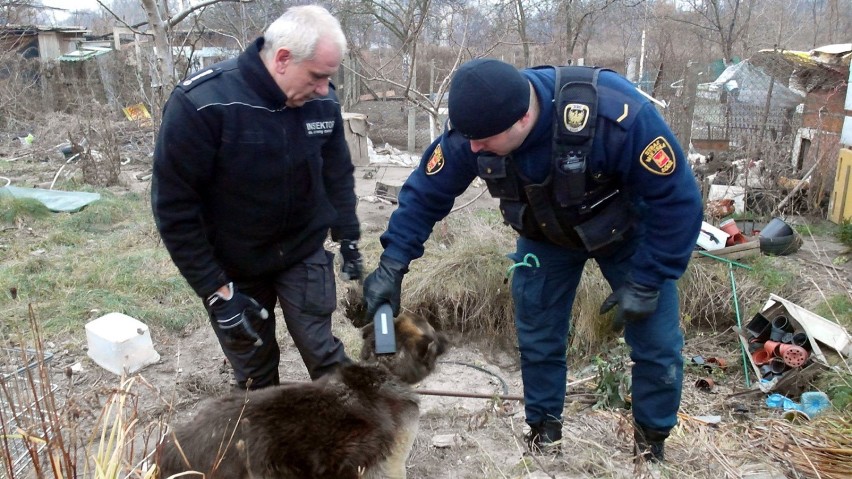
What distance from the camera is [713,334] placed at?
5.77m

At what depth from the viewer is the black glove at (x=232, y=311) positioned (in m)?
2.78

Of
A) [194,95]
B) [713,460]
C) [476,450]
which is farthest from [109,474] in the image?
[713,460]

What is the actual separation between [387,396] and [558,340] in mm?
953

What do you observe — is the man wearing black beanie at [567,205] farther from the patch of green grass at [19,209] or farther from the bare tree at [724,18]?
the bare tree at [724,18]

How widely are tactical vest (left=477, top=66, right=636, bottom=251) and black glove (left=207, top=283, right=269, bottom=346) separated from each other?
3.95 feet

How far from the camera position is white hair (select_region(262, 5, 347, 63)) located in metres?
2.52

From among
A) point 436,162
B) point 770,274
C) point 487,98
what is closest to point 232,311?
point 436,162

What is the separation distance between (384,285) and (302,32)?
111cm

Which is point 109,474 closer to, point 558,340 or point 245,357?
point 245,357

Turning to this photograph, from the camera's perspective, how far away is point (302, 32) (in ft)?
8.29

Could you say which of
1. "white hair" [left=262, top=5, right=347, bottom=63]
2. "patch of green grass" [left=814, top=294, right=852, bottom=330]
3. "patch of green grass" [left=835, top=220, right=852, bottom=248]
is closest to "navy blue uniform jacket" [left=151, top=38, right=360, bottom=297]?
"white hair" [left=262, top=5, right=347, bottom=63]

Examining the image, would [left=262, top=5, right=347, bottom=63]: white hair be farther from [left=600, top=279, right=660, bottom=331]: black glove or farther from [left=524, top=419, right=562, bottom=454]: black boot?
[left=524, top=419, right=562, bottom=454]: black boot

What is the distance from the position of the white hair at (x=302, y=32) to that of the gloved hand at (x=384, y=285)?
3.09 ft

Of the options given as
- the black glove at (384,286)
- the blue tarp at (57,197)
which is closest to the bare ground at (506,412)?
the black glove at (384,286)
